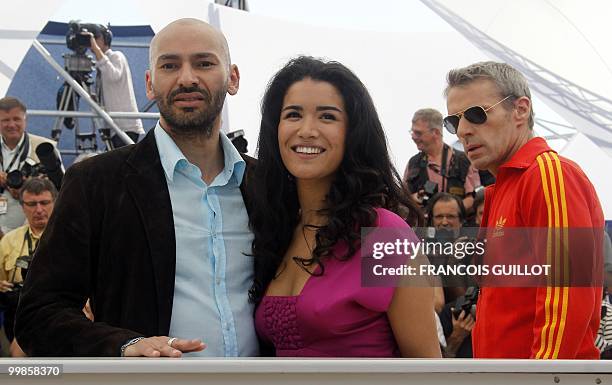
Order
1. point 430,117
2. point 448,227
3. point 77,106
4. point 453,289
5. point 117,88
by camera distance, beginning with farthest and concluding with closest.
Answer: point 77,106 → point 117,88 → point 430,117 → point 448,227 → point 453,289

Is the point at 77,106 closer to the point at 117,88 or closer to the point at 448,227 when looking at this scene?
the point at 117,88

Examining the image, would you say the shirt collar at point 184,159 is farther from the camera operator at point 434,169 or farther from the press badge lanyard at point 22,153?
the press badge lanyard at point 22,153

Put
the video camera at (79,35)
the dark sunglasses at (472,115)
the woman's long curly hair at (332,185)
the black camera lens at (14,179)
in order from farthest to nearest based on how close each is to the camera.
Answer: the black camera lens at (14,179) → the video camera at (79,35) → the dark sunglasses at (472,115) → the woman's long curly hair at (332,185)

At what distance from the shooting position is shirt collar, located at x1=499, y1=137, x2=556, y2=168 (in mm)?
1493

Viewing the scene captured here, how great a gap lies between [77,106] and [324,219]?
1.61 m

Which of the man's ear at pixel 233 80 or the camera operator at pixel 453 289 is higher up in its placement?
the man's ear at pixel 233 80

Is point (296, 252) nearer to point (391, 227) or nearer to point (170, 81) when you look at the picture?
point (391, 227)

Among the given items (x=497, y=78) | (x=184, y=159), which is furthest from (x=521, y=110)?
(x=184, y=159)

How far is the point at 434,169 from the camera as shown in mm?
2383

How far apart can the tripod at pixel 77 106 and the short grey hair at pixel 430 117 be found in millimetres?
949

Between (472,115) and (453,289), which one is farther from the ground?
(472,115)

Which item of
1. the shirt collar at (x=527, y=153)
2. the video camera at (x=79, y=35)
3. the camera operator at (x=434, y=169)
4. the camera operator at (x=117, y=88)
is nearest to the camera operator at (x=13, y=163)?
the camera operator at (x=117, y=88)

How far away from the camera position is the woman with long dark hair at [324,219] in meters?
1.39

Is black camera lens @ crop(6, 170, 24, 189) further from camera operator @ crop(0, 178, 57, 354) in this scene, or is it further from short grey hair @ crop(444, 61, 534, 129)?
short grey hair @ crop(444, 61, 534, 129)
